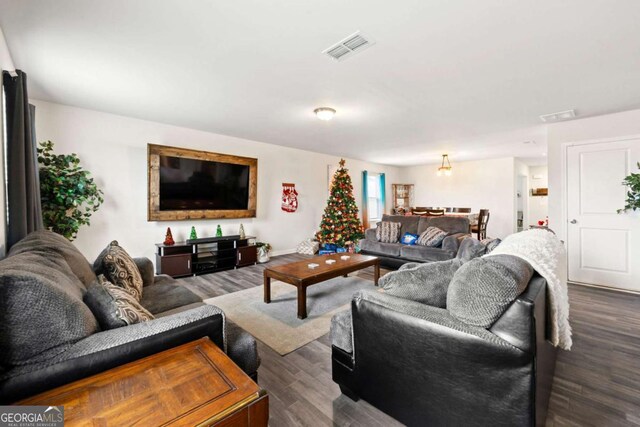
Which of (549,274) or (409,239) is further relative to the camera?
(409,239)

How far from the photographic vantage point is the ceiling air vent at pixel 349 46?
2.14 metres

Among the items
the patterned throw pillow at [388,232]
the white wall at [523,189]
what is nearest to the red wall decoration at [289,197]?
the patterned throw pillow at [388,232]

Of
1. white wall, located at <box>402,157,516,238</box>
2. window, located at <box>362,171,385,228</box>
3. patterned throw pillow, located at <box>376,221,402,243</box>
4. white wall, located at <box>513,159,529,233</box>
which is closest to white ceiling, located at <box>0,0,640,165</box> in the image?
patterned throw pillow, located at <box>376,221,402,243</box>

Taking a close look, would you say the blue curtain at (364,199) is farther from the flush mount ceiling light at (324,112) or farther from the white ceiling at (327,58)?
the flush mount ceiling light at (324,112)

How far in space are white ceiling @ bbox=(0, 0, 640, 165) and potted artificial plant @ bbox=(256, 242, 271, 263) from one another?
95.0 inches

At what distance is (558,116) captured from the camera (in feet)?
13.1

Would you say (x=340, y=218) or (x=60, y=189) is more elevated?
(x=60, y=189)

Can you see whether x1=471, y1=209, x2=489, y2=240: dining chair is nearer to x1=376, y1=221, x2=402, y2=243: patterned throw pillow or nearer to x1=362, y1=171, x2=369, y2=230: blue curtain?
x1=376, y1=221, x2=402, y2=243: patterned throw pillow

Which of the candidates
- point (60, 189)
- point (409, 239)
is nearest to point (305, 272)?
point (409, 239)

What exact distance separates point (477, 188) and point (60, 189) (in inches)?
361

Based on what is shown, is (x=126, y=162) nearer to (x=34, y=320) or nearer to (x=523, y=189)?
(x=34, y=320)

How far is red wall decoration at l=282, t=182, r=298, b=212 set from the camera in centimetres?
628

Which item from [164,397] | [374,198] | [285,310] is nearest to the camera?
[164,397]

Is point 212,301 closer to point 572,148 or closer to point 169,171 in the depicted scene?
point 169,171
